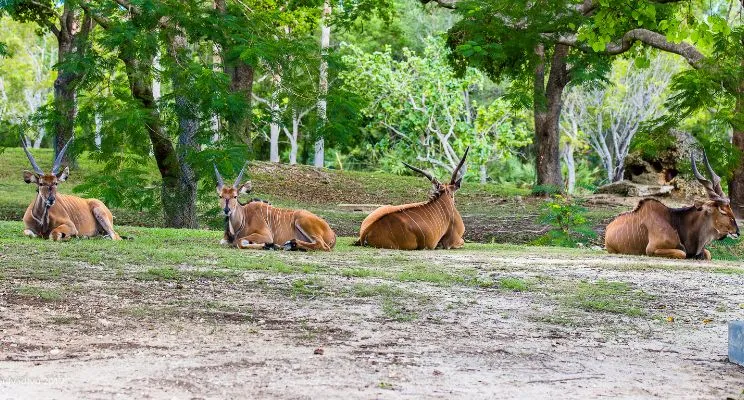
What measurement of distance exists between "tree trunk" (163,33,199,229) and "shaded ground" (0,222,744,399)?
15.8 ft

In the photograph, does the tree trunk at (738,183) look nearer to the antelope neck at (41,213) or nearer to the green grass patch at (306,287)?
the antelope neck at (41,213)

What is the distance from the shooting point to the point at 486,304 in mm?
7945

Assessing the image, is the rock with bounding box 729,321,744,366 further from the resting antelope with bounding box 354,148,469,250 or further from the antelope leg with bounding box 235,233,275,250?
the resting antelope with bounding box 354,148,469,250

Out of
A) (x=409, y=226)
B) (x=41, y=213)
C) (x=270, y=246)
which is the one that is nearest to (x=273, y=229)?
(x=270, y=246)

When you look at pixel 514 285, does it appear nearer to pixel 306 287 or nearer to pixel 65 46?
pixel 306 287

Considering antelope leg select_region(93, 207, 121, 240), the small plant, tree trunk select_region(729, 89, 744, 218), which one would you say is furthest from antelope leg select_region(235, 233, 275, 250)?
tree trunk select_region(729, 89, 744, 218)

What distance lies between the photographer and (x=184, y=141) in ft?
52.5

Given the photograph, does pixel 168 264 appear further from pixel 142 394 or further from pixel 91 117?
pixel 91 117

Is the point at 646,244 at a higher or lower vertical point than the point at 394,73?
lower

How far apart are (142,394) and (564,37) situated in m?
16.2

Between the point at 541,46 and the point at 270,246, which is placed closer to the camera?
the point at 270,246

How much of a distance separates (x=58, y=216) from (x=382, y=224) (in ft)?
11.5

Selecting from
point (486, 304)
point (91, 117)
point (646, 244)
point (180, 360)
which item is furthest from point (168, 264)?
point (91, 117)

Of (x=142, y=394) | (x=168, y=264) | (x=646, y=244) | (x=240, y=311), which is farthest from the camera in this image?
(x=646, y=244)
